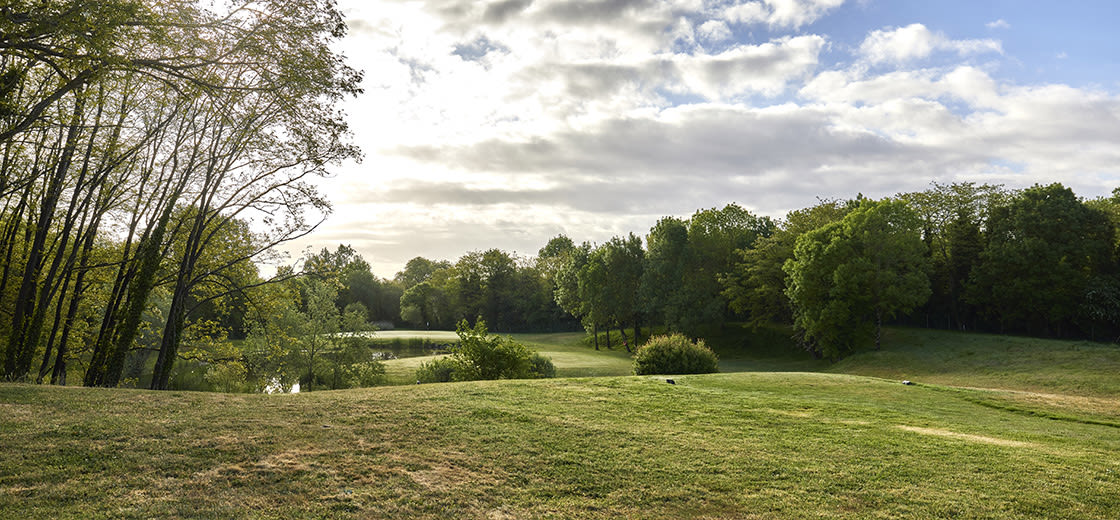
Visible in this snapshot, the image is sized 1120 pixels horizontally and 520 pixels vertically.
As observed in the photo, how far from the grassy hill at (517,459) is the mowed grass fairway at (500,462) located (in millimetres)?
33

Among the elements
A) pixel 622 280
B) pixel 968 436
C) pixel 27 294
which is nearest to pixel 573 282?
pixel 622 280

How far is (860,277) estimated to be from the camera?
43250mm

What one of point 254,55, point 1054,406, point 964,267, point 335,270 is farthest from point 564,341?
point 254,55

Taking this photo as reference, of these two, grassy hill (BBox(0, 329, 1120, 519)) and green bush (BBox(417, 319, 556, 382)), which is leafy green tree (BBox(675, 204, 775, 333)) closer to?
green bush (BBox(417, 319, 556, 382))

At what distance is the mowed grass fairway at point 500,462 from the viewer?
6434 millimetres

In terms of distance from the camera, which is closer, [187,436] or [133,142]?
[187,436]

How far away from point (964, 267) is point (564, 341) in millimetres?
42725

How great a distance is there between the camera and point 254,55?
1222cm

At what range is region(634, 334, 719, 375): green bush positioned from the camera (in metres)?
25.9

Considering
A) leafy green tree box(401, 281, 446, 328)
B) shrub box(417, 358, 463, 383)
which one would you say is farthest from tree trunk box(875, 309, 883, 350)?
leafy green tree box(401, 281, 446, 328)

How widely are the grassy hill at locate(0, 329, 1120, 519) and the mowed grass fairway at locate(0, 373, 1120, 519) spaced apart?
3 cm

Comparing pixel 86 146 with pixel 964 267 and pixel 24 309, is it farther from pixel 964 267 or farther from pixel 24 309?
pixel 964 267

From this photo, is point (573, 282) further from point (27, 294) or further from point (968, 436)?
point (968, 436)

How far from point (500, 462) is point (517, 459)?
281mm
